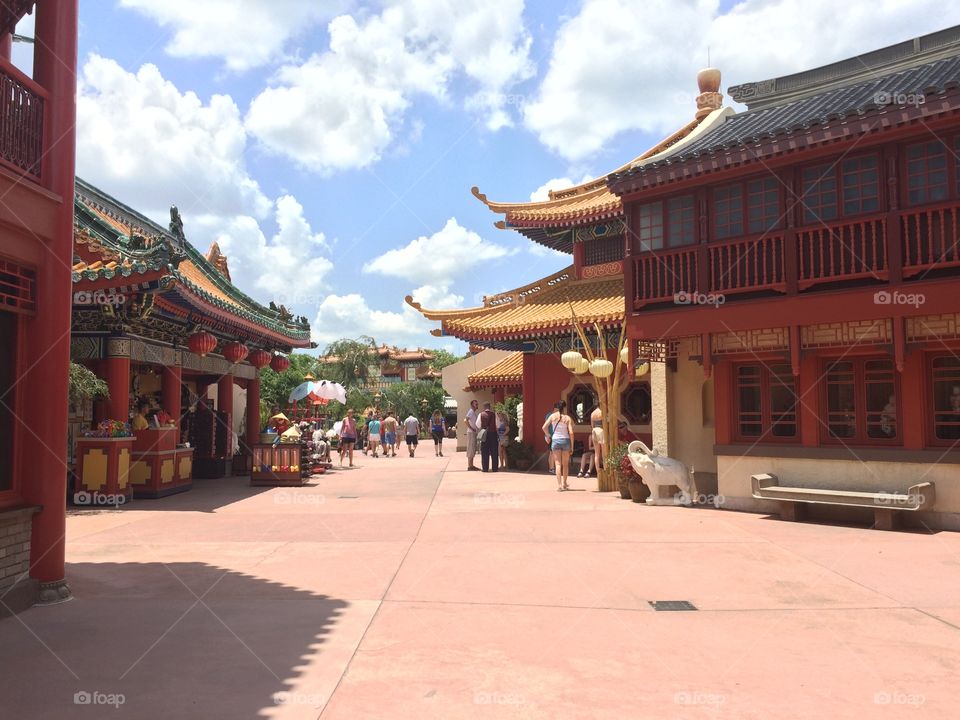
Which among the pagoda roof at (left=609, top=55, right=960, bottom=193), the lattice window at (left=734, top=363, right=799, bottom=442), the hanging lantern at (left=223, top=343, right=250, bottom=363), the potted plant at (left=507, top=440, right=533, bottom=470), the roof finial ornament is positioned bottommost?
the potted plant at (left=507, top=440, right=533, bottom=470)

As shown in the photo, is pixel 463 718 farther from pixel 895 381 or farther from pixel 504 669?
Answer: pixel 895 381

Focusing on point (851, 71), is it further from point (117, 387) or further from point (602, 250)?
point (117, 387)

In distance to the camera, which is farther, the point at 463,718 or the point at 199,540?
the point at 199,540

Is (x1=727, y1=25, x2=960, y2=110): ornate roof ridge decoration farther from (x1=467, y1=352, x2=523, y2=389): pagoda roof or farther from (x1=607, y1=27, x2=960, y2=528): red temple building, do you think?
(x1=467, y1=352, x2=523, y2=389): pagoda roof

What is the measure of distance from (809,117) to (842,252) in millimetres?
2631

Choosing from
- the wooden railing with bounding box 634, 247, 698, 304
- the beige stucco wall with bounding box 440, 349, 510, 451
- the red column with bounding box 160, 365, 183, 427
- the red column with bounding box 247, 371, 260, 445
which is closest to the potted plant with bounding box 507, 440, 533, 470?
the red column with bounding box 247, 371, 260, 445

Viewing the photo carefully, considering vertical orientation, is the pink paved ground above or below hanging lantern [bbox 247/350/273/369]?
below

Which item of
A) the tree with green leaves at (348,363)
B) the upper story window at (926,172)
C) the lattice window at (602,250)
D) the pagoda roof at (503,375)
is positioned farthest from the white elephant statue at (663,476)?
the tree with green leaves at (348,363)

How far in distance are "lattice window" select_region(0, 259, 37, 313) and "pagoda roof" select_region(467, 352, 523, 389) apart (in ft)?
61.7

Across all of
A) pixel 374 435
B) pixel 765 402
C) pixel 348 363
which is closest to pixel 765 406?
pixel 765 402

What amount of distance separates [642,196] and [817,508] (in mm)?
5625

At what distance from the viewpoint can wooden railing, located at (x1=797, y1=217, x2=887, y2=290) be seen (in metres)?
9.96

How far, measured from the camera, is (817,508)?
10.7 metres

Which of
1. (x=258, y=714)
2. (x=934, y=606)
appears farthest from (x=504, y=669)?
(x=934, y=606)
